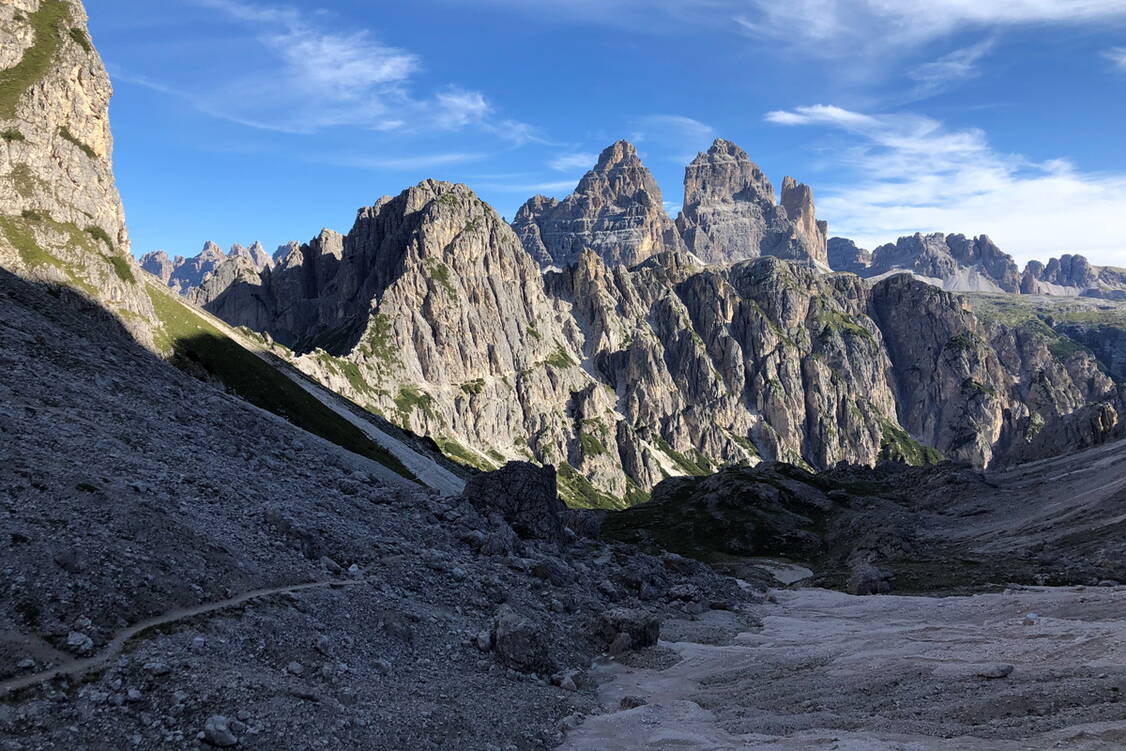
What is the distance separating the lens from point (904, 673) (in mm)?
27250

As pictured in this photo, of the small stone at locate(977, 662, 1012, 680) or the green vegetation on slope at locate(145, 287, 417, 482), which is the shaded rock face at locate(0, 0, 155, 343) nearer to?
the green vegetation on slope at locate(145, 287, 417, 482)

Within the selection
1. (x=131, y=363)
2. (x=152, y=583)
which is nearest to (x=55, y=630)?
(x=152, y=583)

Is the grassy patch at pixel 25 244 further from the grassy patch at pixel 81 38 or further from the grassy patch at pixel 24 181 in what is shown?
the grassy patch at pixel 81 38

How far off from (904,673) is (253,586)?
2674 cm

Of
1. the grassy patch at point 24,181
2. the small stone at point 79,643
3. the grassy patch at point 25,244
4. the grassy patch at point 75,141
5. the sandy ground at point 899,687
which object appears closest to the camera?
the small stone at point 79,643

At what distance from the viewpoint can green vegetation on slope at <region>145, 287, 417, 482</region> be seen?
100 meters

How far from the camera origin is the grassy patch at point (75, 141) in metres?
124

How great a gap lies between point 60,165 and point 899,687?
147m

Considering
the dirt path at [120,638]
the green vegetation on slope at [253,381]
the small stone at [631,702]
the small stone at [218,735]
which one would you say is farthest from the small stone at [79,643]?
the green vegetation on slope at [253,381]

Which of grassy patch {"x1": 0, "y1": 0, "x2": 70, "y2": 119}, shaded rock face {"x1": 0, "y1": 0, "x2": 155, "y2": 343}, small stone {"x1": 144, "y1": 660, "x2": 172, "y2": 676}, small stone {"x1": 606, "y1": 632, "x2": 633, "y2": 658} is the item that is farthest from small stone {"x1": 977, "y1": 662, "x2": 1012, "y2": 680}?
grassy patch {"x1": 0, "y1": 0, "x2": 70, "y2": 119}

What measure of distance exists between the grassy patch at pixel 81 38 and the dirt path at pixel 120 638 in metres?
164

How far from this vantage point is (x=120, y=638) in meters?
19.6

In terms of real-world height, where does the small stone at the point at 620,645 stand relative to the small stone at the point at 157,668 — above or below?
below

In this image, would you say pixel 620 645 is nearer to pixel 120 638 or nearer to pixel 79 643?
pixel 120 638
